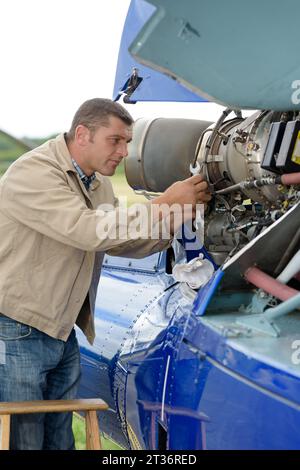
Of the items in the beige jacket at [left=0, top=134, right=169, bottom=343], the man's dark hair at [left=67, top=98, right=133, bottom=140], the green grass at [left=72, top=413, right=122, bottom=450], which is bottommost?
the green grass at [left=72, top=413, right=122, bottom=450]

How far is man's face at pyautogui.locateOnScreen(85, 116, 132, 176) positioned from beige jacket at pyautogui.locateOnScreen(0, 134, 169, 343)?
0.33 feet

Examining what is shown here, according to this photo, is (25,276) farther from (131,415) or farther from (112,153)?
(131,415)

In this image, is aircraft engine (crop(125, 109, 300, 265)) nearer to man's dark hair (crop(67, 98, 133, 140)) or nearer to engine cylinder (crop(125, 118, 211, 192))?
engine cylinder (crop(125, 118, 211, 192))

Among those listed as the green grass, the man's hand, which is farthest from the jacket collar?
the green grass

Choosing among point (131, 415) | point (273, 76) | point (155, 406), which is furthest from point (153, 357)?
point (273, 76)

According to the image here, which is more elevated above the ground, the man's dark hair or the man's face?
the man's dark hair

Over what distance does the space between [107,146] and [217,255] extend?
2.38 ft

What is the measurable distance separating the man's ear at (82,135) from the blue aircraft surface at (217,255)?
519mm

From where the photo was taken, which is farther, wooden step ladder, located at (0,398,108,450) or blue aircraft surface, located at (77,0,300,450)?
wooden step ladder, located at (0,398,108,450)

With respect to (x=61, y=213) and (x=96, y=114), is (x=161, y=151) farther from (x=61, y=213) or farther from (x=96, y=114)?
(x=61, y=213)

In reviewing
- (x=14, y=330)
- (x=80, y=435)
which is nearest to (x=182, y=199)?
(x=14, y=330)

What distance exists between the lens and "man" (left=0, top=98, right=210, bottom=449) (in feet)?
8.47

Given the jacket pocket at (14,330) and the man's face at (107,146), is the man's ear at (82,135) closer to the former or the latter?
the man's face at (107,146)

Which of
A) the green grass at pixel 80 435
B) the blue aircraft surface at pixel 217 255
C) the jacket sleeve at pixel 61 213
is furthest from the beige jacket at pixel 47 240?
the green grass at pixel 80 435
